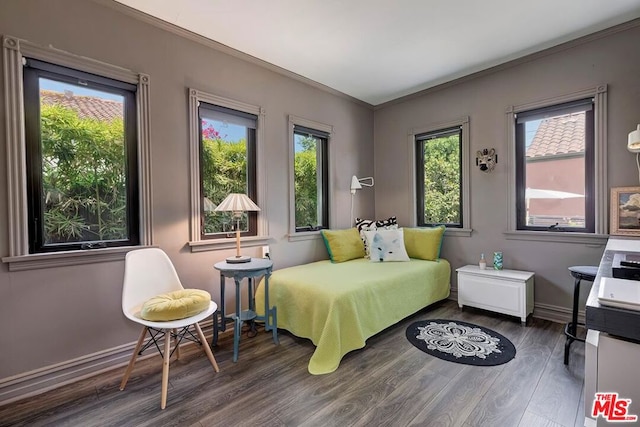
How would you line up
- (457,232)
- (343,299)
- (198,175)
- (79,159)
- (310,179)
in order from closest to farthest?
(79,159)
(343,299)
(198,175)
(457,232)
(310,179)

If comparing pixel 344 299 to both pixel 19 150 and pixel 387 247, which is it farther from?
pixel 19 150

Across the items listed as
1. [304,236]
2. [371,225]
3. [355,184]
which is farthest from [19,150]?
[371,225]

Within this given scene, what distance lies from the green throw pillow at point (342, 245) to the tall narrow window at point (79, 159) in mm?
1906

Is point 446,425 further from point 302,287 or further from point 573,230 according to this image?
point 573,230

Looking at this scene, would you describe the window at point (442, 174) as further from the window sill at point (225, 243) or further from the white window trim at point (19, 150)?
the white window trim at point (19, 150)

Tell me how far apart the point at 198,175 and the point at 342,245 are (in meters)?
1.73

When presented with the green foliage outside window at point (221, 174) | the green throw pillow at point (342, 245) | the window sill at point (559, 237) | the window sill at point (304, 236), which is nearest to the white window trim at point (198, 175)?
the green foliage outside window at point (221, 174)

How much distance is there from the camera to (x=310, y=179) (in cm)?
365

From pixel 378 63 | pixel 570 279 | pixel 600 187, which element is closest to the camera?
pixel 600 187

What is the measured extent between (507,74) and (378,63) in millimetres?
1384

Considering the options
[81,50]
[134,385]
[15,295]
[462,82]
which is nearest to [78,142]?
[81,50]

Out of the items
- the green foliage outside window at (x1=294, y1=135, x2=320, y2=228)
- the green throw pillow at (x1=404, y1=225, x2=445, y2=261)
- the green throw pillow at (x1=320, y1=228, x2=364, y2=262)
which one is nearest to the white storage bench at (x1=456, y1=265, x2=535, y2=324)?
the green throw pillow at (x1=404, y1=225, x2=445, y2=261)

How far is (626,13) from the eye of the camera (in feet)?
7.67

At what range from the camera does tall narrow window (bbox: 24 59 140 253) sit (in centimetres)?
190
